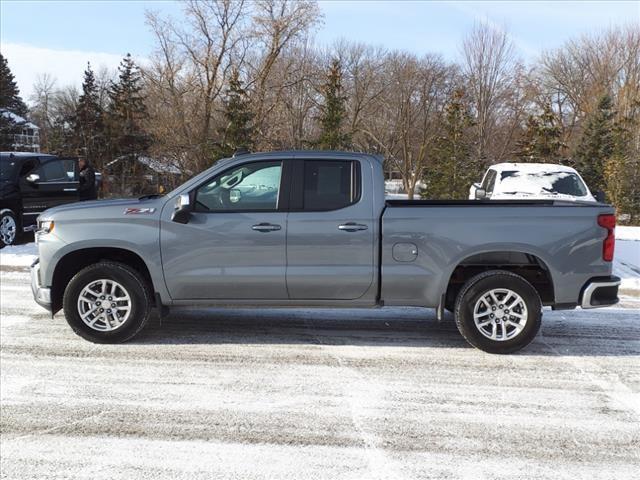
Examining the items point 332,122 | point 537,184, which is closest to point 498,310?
point 537,184

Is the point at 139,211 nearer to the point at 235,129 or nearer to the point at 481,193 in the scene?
the point at 481,193

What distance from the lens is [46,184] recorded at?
38.6 ft

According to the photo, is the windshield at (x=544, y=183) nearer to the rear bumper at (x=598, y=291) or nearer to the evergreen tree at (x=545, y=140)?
the rear bumper at (x=598, y=291)

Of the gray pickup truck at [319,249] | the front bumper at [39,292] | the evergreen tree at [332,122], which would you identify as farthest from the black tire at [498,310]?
the evergreen tree at [332,122]

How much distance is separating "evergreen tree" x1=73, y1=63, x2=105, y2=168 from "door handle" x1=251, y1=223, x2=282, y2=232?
33.9 meters

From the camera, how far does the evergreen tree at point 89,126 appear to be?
36.2 m

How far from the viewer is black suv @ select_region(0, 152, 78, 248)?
11.1 m

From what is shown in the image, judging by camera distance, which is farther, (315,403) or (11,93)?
(11,93)

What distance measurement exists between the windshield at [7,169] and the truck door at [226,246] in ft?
25.3

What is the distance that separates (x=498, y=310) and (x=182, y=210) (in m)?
3.12

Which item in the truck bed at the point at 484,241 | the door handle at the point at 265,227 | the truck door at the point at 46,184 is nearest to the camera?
the truck bed at the point at 484,241

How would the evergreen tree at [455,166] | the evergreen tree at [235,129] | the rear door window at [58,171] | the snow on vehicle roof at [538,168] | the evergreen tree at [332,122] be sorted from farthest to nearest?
the evergreen tree at [455,166] < the evergreen tree at [332,122] < the evergreen tree at [235,129] < the snow on vehicle roof at [538,168] < the rear door window at [58,171]

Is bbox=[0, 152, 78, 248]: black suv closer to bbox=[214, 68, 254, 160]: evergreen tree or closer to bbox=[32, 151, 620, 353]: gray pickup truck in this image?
bbox=[32, 151, 620, 353]: gray pickup truck

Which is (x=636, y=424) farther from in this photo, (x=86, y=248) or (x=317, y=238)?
(x=86, y=248)
